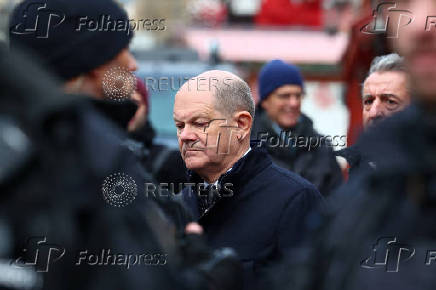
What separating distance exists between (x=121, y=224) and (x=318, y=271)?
445 millimetres

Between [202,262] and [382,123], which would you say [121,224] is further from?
[382,123]

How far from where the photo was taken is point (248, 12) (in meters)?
13.4

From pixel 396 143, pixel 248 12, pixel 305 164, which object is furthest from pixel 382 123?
pixel 248 12

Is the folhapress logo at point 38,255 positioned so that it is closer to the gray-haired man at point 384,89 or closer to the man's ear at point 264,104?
the gray-haired man at point 384,89

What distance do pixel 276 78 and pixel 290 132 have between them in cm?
46

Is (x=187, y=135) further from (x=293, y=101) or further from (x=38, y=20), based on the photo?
(x=293, y=101)

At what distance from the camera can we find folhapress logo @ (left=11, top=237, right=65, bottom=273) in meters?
1.72

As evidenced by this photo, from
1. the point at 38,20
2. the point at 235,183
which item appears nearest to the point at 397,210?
the point at 38,20

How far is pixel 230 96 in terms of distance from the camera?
354 cm

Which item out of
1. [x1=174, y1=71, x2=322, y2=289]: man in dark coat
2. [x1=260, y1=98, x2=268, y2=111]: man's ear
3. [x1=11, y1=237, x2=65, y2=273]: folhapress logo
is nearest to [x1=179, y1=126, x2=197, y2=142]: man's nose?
[x1=174, y1=71, x2=322, y2=289]: man in dark coat

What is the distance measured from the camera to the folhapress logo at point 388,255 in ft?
6.14

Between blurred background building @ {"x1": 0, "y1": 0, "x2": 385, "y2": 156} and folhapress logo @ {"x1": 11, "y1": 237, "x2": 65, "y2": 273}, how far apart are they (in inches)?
174

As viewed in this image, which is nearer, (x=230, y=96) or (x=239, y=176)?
(x=239, y=176)

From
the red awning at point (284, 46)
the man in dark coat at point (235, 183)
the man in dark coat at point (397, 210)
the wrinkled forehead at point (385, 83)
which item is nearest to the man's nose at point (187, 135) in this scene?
the man in dark coat at point (235, 183)
